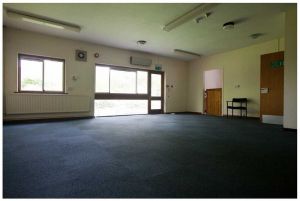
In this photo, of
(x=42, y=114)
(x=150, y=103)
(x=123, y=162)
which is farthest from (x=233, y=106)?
(x=42, y=114)

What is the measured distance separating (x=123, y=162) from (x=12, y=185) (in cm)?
102

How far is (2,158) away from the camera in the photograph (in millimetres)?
2076

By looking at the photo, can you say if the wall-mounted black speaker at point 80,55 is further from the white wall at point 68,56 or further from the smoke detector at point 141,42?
the smoke detector at point 141,42

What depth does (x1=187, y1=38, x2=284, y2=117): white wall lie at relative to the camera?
6.49 metres

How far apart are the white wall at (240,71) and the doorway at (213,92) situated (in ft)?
0.67

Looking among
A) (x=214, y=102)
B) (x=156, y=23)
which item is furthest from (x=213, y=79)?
(x=156, y=23)

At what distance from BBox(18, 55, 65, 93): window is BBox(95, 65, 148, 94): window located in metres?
1.36

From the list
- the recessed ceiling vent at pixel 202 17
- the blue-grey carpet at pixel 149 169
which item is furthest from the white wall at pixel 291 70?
the recessed ceiling vent at pixel 202 17

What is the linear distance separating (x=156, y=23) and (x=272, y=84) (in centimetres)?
392

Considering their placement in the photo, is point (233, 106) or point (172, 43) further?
point (233, 106)

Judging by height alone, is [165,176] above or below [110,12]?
below

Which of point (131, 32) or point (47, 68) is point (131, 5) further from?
point (47, 68)

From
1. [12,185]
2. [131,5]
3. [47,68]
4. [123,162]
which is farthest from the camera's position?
[47,68]

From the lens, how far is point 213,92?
27.0 ft
